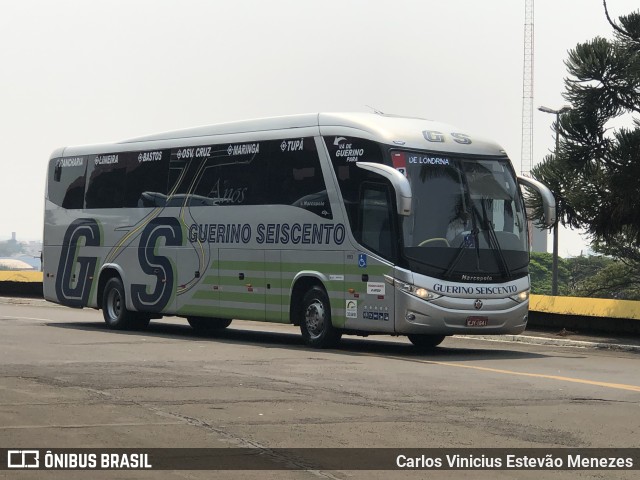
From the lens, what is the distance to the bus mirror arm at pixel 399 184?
719 inches

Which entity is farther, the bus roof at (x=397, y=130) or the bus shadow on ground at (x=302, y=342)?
the bus shadow on ground at (x=302, y=342)

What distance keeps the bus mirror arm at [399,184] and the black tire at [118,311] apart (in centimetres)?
787

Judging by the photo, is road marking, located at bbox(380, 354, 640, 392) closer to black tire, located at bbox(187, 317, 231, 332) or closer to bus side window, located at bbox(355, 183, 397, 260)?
bus side window, located at bbox(355, 183, 397, 260)

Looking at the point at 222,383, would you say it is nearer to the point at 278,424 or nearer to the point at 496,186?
the point at 278,424

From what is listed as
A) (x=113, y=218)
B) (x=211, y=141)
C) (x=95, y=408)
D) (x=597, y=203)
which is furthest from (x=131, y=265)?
(x=95, y=408)

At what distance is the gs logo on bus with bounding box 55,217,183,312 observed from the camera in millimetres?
23938

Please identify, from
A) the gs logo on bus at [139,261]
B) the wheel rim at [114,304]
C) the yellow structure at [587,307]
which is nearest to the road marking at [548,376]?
the yellow structure at [587,307]

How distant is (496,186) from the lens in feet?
65.4

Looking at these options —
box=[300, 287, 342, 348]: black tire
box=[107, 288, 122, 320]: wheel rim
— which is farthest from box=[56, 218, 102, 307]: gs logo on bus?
box=[300, 287, 342, 348]: black tire

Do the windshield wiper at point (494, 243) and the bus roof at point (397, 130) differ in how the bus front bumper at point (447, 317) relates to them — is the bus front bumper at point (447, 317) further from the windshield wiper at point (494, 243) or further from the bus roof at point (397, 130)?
the bus roof at point (397, 130)

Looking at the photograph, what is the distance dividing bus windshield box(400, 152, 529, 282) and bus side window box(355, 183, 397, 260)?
0.92ft

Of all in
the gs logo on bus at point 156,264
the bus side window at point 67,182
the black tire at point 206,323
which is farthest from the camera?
the bus side window at point 67,182

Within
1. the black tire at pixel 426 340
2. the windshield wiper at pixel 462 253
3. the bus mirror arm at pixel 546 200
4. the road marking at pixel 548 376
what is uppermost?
the bus mirror arm at pixel 546 200

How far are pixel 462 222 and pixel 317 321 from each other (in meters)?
2.79
